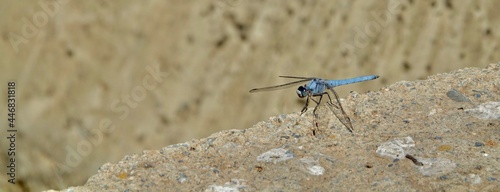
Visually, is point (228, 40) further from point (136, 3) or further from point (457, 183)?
point (457, 183)

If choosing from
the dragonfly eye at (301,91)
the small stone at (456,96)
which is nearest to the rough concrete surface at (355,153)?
the small stone at (456,96)

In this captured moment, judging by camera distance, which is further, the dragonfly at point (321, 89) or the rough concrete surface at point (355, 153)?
the dragonfly at point (321, 89)

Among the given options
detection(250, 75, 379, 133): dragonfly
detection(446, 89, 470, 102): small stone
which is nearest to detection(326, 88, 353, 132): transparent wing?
detection(250, 75, 379, 133): dragonfly

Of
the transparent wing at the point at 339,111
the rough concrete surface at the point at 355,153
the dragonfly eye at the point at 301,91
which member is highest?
the dragonfly eye at the point at 301,91

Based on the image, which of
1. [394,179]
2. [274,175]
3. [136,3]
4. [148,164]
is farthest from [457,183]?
[136,3]

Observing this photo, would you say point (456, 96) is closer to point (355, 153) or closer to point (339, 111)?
point (339, 111)

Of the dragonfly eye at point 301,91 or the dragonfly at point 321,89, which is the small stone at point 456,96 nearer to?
the dragonfly at point 321,89

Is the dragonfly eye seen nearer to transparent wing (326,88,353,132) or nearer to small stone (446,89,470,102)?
transparent wing (326,88,353,132)

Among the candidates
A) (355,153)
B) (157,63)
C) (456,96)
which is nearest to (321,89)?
(355,153)
